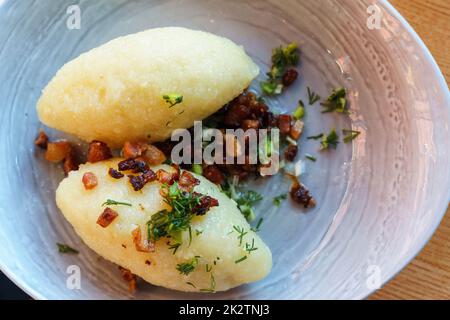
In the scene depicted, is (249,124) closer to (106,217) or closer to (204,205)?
(204,205)

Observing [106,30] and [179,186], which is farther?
[106,30]

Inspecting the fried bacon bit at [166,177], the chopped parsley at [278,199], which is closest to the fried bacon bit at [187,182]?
the fried bacon bit at [166,177]

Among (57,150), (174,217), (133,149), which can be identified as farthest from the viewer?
(57,150)

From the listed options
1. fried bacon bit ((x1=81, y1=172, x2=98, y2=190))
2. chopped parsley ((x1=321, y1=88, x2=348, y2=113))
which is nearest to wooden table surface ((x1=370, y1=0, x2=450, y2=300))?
chopped parsley ((x1=321, y1=88, x2=348, y2=113))

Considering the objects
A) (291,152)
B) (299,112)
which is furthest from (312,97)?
(291,152)
